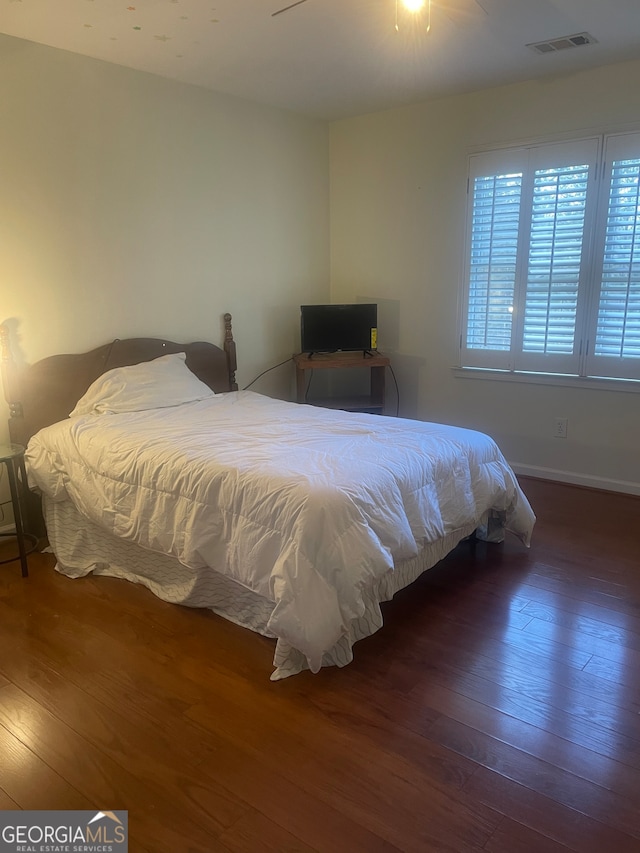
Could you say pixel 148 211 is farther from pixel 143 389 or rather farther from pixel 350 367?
pixel 350 367

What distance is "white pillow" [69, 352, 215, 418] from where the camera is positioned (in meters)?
3.34

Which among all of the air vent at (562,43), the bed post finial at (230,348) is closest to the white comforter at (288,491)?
the bed post finial at (230,348)

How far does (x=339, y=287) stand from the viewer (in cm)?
508

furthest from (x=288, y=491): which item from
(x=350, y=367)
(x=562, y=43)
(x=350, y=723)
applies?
(x=562, y=43)

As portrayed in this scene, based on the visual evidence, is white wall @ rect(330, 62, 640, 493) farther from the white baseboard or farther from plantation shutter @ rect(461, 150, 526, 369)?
plantation shutter @ rect(461, 150, 526, 369)

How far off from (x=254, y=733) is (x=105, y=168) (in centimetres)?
308

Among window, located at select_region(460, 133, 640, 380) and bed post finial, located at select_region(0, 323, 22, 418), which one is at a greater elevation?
window, located at select_region(460, 133, 640, 380)

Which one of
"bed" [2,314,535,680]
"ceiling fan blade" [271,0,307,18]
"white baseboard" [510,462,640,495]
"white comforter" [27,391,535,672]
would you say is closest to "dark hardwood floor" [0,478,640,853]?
"bed" [2,314,535,680]

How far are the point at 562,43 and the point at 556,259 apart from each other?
1.22 m

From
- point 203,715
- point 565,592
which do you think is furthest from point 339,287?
point 203,715

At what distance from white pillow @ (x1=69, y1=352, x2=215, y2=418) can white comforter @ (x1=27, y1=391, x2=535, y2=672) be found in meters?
0.12

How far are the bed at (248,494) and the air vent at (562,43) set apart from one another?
2.15 m

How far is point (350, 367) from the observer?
4582mm

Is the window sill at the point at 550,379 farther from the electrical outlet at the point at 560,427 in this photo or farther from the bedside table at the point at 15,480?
the bedside table at the point at 15,480
